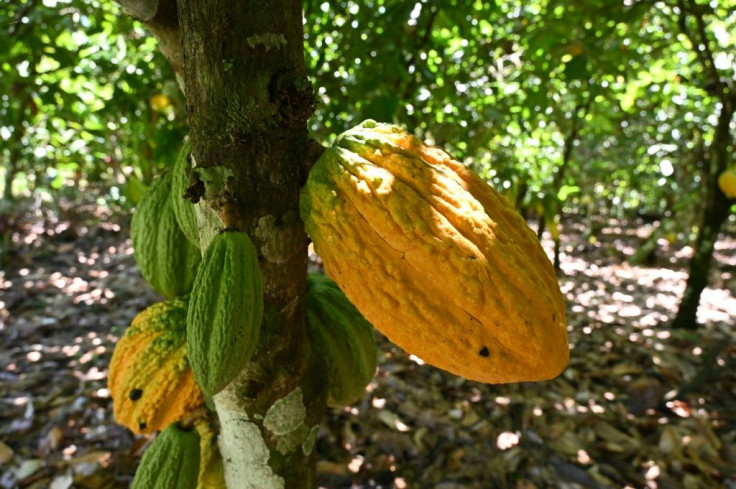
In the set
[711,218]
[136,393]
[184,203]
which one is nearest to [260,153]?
[184,203]

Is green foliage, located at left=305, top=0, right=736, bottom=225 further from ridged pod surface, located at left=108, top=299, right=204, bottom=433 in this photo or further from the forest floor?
the forest floor

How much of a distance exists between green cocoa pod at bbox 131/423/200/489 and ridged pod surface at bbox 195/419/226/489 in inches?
1.2

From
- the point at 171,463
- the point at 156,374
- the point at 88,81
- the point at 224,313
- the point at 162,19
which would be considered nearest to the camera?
the point at 224,313

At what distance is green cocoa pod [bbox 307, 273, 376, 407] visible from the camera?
0.99m

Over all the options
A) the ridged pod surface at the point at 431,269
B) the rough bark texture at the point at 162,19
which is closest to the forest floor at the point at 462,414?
the ridged pod surface at the point at 431,269

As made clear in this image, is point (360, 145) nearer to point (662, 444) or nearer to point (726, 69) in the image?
point (662, 444)

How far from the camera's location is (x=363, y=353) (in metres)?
1.03

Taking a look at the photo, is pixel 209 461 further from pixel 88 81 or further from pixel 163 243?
pixel 88 81

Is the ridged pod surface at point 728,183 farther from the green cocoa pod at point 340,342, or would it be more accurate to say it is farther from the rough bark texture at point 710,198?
the green cocoa pod at point 340,342

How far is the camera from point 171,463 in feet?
2.96

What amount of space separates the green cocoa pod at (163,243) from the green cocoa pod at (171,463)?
0.95 ft

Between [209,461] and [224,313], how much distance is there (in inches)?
19.4

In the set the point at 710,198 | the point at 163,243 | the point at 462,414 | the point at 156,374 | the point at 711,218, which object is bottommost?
the point at 462,414

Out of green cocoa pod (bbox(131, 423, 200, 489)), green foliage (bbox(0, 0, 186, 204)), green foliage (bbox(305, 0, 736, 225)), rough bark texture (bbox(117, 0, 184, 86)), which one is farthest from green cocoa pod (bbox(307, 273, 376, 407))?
green foliage (bbox(0, 0, 186, 204))
